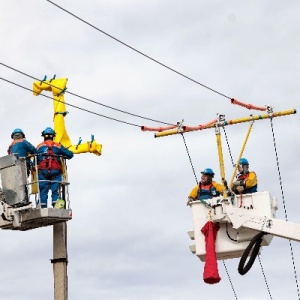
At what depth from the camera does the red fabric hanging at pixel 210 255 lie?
22281mm

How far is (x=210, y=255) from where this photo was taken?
2239cm

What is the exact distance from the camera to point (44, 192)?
22172 mm

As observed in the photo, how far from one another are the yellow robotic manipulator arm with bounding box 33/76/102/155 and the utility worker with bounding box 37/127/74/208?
111cm

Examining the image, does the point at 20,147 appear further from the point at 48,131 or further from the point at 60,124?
the point at 60,124

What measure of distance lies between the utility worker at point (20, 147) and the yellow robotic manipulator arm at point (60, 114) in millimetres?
1748

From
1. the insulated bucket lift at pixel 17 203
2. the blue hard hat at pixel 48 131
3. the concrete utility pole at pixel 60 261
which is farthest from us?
the blue hard hat at pixel 48 131

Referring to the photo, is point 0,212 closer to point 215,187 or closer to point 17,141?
point 17,141

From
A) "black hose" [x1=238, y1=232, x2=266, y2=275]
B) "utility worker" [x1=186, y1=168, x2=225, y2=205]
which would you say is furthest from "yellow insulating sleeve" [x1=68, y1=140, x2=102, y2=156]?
"black hose" [x1=238, y1=232, x2=266, y2=275]

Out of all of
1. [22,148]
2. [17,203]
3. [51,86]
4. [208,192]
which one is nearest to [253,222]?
[208,192]

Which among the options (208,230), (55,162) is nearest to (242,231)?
(208,230)

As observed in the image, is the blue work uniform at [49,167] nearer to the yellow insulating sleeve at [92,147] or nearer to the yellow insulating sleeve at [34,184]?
the yellow insulating sleeve at [34,184]

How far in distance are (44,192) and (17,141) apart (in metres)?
1.24

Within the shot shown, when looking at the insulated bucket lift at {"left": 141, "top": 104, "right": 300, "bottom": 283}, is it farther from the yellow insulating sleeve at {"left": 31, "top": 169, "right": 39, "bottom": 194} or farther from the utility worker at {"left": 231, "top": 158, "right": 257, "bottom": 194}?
the yellow insulating sleeve at {"left": 31, "top": 169, "right": 39, "bottom": 194}

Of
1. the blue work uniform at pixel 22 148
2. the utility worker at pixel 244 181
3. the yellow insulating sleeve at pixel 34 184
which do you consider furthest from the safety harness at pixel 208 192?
the blue work uniform at pixel 22 148
